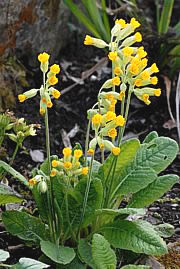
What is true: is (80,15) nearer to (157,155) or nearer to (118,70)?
(157,155)

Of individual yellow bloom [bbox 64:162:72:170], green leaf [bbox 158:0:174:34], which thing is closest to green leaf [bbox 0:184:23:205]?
individual yellow bloom [bbox 64:162:72:170]

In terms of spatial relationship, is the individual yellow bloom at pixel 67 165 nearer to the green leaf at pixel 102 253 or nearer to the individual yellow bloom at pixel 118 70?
the green leaf at pixel 102 253

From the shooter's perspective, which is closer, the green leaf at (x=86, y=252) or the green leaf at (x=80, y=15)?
the green leaf at (x=86, y=252)

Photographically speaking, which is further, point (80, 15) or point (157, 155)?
point (80, 15)

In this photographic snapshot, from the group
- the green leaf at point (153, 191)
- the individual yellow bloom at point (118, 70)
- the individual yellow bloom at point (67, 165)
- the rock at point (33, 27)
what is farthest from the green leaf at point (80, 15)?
the individual yellow bloom at point (67, 165)

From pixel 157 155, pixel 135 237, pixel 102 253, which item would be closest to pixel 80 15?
pixel 157 155

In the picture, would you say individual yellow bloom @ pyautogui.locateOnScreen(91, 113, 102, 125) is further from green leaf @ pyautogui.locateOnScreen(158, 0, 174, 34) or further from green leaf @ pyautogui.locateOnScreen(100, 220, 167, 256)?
green leaf @ pyautogui.locateOnScreen(158, 0, 174, 34)

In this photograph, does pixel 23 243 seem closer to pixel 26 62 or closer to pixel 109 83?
pixel 109 83
